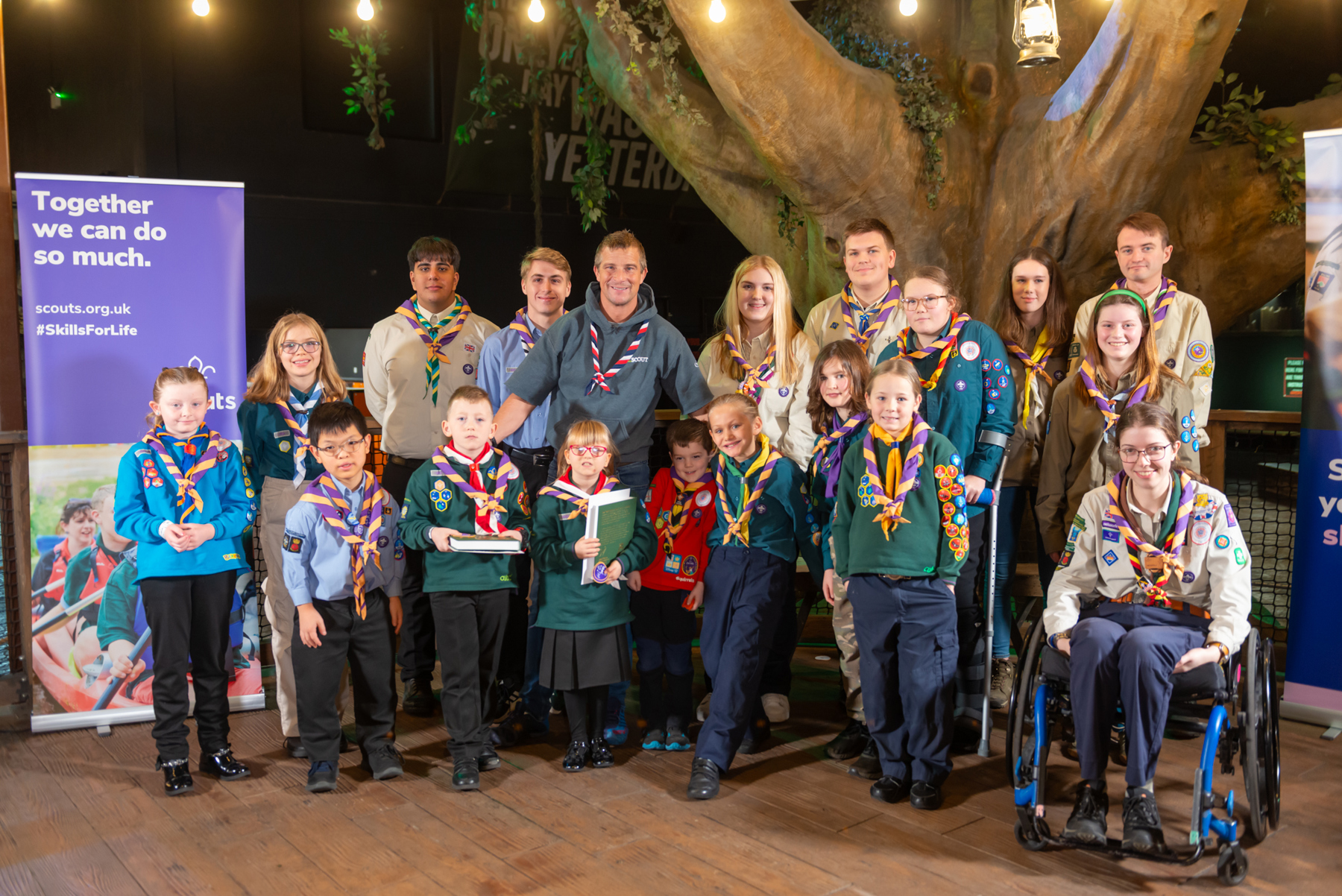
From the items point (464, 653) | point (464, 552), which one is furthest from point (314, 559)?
point (464, 653)

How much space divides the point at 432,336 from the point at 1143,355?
2692 mm

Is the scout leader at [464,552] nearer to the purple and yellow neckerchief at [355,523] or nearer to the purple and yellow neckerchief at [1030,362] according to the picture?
the purple and yellow neckerchief at [355,523]

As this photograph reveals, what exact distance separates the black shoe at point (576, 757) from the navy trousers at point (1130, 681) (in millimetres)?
1598

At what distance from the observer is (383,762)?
334 centimetres

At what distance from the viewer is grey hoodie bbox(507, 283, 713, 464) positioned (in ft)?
12.0

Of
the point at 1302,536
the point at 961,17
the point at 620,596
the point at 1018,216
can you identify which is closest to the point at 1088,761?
the point at 620,596

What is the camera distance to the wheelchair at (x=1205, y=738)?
2.53 metres

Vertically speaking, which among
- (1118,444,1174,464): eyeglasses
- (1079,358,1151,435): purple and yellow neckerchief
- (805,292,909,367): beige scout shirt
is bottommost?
(1118,444,1174,464): eyeglasses

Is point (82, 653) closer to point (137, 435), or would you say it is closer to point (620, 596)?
point (137, 435)

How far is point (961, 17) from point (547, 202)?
505 centimetres

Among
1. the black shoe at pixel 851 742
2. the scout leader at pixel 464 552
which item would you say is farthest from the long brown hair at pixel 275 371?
the black shoe at pixel 851 742

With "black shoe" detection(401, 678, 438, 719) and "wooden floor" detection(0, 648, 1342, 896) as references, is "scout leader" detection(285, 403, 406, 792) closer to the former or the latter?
"wooden floor" detection(0, 648, 1342, 896)

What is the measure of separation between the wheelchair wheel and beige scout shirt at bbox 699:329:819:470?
1.60 metres

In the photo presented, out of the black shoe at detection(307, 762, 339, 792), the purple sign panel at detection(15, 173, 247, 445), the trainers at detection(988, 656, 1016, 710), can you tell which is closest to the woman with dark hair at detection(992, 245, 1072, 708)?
the trainers at detection(988, 656, 1016, 710)
